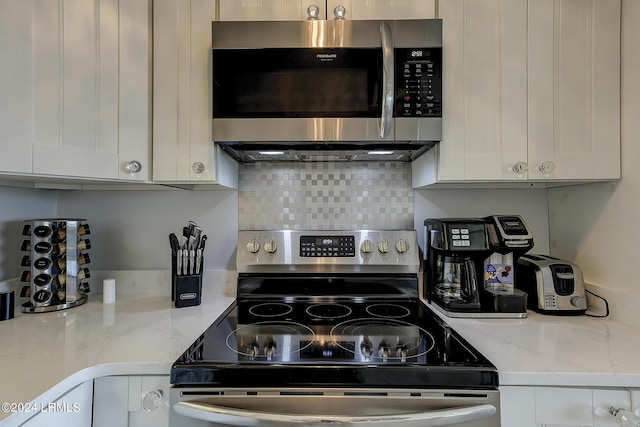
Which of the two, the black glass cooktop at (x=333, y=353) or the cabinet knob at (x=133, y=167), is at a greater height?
the cabinet knob at (x=133, y=167)

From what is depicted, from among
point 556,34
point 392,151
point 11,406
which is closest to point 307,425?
point 11,406

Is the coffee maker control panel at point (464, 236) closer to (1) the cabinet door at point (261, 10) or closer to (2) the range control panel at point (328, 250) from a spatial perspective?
(2) the range control panel at point (328, 250)

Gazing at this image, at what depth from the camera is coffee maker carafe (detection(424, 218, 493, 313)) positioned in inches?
47.1

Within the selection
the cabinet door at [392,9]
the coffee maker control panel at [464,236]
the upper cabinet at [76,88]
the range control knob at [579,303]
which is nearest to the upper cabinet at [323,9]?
the cabinet door at [392,9]

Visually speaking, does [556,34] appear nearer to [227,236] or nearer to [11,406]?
[227,236]

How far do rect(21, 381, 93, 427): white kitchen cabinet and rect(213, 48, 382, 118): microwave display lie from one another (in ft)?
2.85

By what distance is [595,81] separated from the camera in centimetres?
115

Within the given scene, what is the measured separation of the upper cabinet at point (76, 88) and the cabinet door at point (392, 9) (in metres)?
0.75

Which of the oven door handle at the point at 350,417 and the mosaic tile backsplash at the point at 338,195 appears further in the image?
the mosaic tile backsplash at the point at 338,195

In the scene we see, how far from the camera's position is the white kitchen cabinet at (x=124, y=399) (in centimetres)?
82

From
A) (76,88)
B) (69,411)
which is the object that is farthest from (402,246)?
(76,88)

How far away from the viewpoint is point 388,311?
1.26 metres

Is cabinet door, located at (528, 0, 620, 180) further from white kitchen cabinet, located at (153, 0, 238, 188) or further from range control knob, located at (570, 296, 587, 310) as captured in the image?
white kitchen cabinet, located at (153, 0, 238, 188)

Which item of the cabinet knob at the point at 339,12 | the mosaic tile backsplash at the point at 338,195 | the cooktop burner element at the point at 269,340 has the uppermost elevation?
the cabinet knob at the point at 339,12
